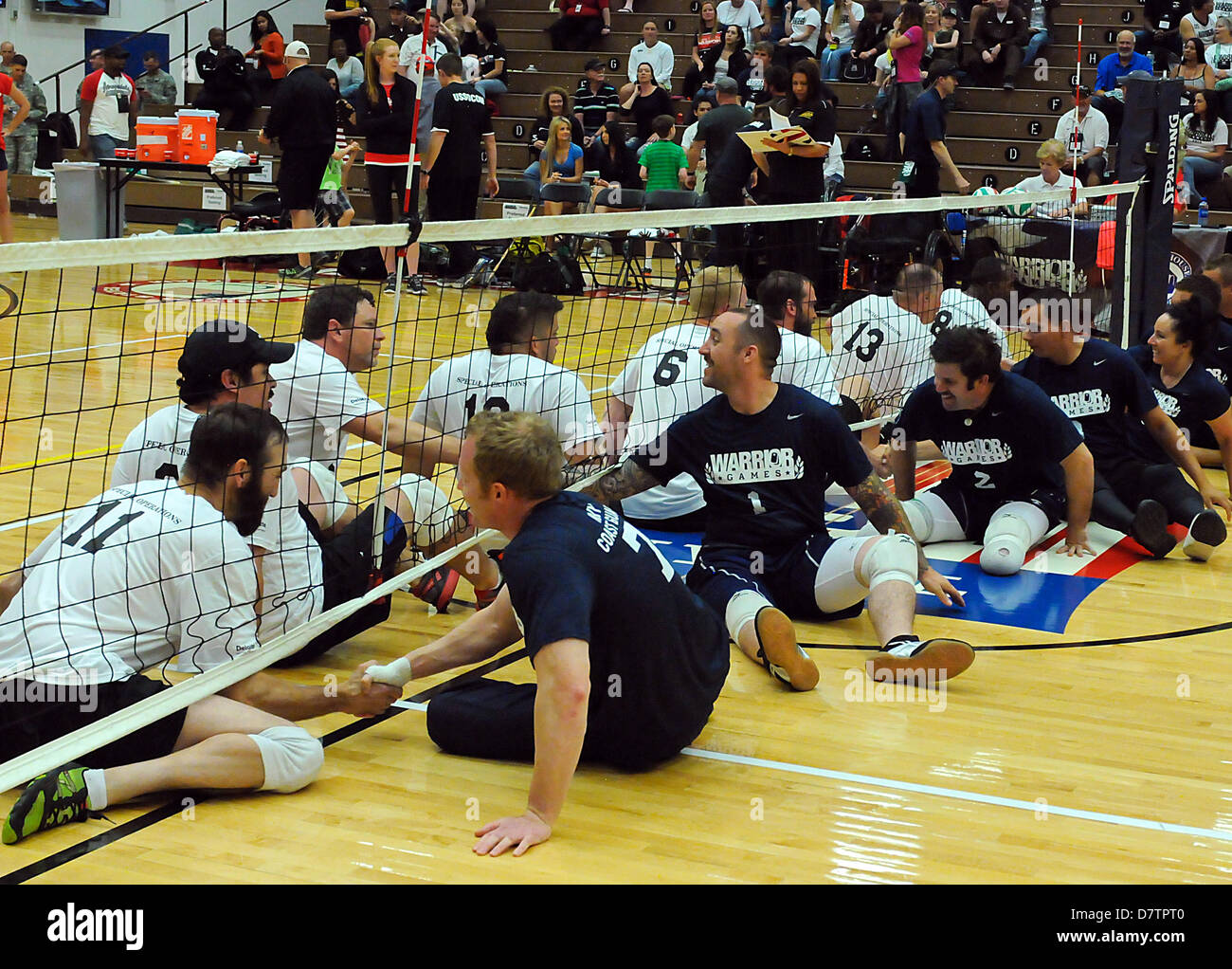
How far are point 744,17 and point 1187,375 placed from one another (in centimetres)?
1334

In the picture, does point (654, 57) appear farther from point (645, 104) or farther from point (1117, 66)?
point (1117, 66)

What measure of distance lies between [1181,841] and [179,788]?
8.61ft

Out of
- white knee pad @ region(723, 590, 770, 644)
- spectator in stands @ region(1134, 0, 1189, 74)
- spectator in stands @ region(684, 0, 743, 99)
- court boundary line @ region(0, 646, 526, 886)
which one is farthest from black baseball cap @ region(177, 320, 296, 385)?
spectator in stands @ region(1134, 0, 1189, 74)

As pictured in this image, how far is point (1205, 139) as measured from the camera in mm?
15188

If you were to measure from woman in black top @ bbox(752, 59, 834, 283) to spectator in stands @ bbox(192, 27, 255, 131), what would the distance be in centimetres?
1055

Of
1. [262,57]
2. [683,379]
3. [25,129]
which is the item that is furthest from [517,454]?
[25,129]

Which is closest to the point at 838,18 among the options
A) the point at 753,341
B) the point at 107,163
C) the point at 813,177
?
the point at 813,177

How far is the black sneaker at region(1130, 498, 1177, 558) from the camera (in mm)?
6465

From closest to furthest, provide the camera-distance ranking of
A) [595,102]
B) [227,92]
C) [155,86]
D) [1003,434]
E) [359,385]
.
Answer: [1003,434]
[359,385]
[595,102]
[227,92]
[155,86]

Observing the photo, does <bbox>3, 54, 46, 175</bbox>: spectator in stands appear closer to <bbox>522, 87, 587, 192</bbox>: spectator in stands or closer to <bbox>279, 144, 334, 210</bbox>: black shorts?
<bbox>522, 87, 587, 192</bbox>: spectator in stands

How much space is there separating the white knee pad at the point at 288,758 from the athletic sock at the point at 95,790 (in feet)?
1.27

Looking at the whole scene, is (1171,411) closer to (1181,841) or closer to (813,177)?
(1181,841)

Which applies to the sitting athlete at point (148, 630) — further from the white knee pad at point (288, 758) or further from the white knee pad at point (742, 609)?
the white knee pad at point (742, 609)

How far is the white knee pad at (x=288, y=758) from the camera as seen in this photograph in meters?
3.83
